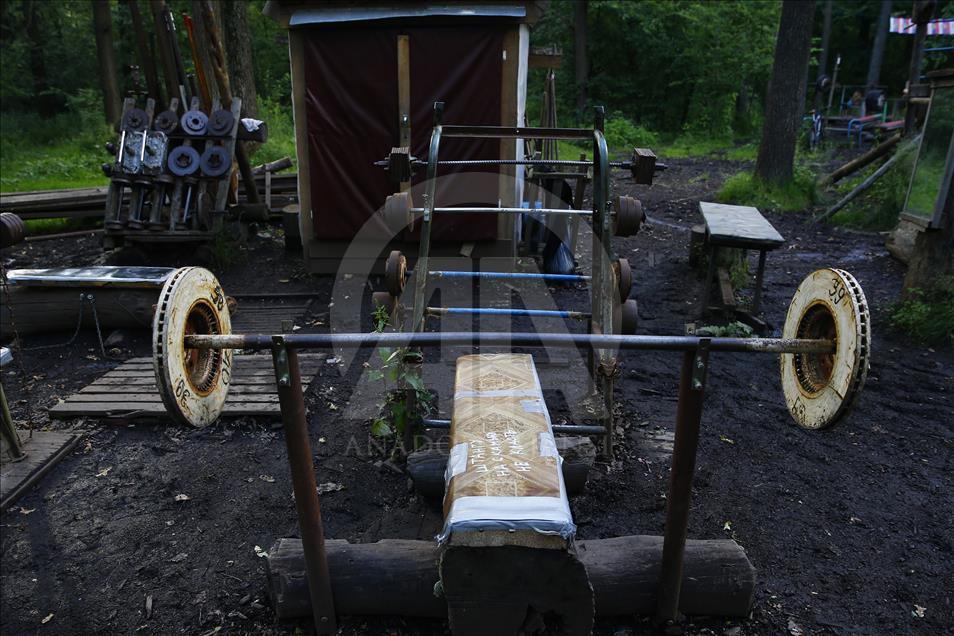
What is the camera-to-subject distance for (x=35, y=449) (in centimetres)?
445

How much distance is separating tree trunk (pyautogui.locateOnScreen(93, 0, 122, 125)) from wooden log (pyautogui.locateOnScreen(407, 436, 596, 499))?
17.7 metres

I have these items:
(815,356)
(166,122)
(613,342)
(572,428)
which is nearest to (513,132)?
(572,428)

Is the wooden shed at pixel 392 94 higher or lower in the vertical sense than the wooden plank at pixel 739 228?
higher

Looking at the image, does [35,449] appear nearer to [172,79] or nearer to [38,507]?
[38,507]

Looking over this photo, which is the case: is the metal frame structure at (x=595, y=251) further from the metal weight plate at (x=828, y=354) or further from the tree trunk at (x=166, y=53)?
the tree trunk at (x=166, y=53)

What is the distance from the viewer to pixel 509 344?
8.81ft

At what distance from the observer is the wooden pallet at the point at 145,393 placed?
4.90 m

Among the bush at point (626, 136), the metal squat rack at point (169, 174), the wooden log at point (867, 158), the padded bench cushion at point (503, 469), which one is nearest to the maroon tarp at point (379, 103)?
the metal squat rack at point (169, 174)

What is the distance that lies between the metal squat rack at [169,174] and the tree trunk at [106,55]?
35.9ft

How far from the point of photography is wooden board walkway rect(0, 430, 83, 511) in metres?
3.96

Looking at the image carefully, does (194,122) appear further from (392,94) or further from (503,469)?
(503,469)

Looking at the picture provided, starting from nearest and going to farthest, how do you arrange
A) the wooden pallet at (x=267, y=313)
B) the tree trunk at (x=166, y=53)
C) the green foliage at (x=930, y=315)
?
1. the green foliage at (x=930, y=315)
2. the wooden pallet at (x=267, y=313)
3. the tree trunk at (x=166, y=53)

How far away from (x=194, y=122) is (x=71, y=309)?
329 cm

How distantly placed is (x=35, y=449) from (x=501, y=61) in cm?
621
